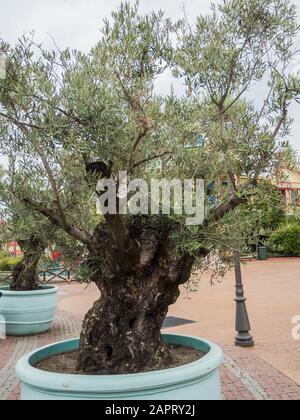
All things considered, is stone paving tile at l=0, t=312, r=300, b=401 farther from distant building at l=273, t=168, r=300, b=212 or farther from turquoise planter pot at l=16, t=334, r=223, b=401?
distant building at l=273, t=168, r=300, b=212

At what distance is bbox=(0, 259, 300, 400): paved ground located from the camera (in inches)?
→ 214

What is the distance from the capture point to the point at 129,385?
8.52 feet

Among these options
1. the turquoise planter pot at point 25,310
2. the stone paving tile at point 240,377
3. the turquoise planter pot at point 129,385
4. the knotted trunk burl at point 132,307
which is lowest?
the stone paving tile at point 240,377

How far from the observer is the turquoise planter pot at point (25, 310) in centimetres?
842

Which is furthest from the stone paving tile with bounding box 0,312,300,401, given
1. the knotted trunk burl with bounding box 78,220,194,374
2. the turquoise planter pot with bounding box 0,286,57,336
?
the knotted trunk burl with bounding box 78,220,194,374

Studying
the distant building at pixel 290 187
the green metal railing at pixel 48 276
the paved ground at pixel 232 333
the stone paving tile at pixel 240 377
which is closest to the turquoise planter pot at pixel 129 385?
the distant building at pixel 290 187

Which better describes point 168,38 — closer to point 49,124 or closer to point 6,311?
point 49,124

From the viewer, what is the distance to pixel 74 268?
3.74 metres

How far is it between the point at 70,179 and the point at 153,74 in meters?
0.93

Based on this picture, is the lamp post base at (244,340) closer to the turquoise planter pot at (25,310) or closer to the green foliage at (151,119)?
the turquoise planter pot at (25,310)

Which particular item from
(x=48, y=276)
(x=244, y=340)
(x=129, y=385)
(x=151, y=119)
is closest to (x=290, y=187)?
(x=151, y=119)

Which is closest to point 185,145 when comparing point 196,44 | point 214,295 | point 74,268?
point 196,44

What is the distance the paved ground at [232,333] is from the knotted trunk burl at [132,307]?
3.77 feet

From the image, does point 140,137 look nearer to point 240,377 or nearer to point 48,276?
point 240,377
